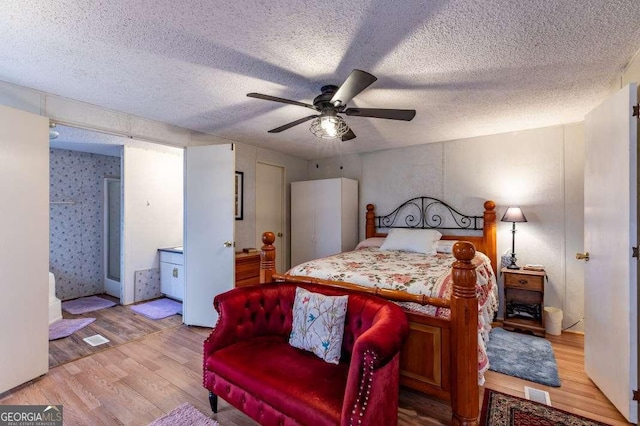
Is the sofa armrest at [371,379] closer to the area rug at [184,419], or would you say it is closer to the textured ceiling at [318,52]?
the area rug at [184,419]

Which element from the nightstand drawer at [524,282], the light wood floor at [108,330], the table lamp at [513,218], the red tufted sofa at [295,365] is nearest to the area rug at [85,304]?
the light wood floor at [108,330]

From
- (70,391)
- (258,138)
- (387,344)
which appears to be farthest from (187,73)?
(70,391)

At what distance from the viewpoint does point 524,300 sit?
332cm

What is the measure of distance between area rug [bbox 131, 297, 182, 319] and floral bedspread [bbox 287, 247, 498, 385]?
2.33 metres

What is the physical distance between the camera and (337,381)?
1.55 m

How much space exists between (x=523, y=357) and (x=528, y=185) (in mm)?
2025

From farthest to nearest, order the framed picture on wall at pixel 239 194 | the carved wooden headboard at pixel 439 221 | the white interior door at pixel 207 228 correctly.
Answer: the framed picture on wall at pixel 239 194 < the carved wooden headboard at pixel 439 221 < the white interior door at pixel 207 228

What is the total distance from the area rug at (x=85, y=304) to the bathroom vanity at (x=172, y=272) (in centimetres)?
73

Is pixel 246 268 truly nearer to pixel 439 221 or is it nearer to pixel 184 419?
pixel 184 419

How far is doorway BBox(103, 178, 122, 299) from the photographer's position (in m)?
4.82

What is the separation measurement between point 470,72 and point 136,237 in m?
4.79

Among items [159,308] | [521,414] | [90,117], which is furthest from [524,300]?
[90,117]

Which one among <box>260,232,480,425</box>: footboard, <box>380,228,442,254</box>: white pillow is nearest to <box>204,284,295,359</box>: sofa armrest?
<box>260,232,480,425</box>: footboard

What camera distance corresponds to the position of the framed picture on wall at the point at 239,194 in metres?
4.23
